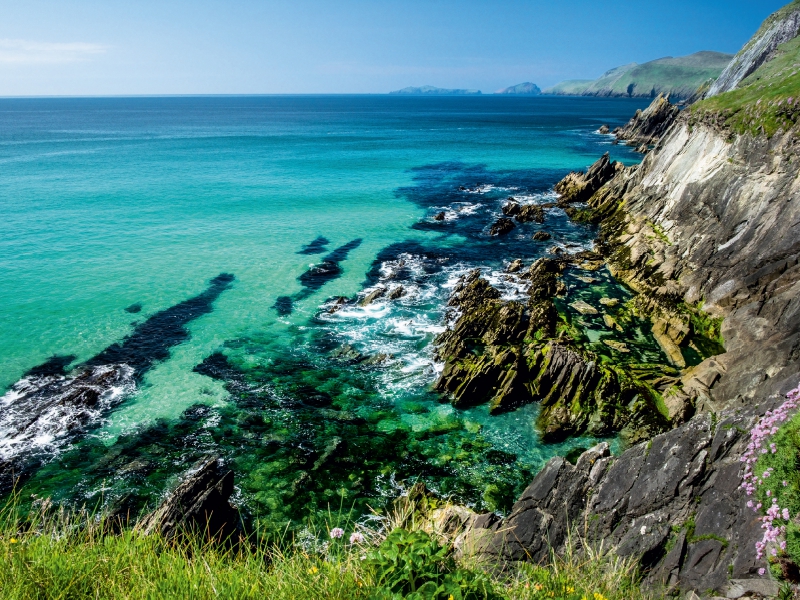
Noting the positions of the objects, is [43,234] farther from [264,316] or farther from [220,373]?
[220,373]

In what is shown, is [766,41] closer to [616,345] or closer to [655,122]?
[655,122]

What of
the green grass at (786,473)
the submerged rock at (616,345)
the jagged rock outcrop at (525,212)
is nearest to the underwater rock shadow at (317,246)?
the jagged rock outcrop at (525,212)

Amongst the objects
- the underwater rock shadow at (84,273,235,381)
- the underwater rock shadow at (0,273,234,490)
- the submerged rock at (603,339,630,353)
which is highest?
the submerged rock at (603,339,630,353)

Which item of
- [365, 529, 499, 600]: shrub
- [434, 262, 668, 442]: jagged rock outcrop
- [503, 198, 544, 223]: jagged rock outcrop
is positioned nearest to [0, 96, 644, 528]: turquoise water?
[434, 262, 668, 442]: jagged rock outcrop

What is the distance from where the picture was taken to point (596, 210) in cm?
5303

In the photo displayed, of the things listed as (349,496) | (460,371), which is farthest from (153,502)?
(460,371)

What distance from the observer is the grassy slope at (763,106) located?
32.0m

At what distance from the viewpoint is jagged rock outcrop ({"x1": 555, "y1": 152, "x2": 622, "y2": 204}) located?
5891 centimetres

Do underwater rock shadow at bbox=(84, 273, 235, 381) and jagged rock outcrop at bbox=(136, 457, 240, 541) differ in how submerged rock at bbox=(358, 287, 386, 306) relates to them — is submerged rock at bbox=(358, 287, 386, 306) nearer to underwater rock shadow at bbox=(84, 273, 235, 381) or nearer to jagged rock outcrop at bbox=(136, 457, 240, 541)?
underwater rock shadow at bbox=(84, 273, 235, 381)

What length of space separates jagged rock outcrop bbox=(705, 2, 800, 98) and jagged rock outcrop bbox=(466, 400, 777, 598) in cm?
6772

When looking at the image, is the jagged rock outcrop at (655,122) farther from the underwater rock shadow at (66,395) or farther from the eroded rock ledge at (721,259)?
the underwater rock shadow at (66,395)

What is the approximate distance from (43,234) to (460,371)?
153 ft

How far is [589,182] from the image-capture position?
195 feet

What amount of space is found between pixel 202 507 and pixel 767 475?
628 inches
